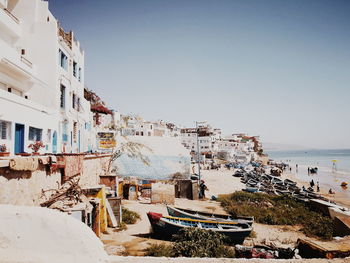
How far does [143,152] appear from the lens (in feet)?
94.0

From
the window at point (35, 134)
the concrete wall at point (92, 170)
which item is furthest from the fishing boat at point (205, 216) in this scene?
the window at point (35, 134)

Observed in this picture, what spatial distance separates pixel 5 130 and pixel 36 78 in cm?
553

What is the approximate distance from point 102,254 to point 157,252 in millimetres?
5134

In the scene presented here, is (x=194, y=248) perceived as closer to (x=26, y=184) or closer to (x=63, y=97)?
(x=26, y=184)

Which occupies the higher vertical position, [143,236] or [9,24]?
[9,24]

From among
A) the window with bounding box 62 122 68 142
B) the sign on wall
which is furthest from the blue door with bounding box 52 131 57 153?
the sign on wall

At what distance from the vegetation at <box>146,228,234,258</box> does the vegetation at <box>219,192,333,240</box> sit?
8.96 m

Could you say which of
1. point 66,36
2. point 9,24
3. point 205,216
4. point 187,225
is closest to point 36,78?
point 9,24

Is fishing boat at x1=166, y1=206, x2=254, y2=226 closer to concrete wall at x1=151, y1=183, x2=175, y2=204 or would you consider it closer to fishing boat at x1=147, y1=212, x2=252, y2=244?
fishing boat at x1=147, y1=212, x2=252, y2=244

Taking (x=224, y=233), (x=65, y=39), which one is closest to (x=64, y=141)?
(x=65, y=39)

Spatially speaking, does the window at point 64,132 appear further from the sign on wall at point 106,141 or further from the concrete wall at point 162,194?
the concrete wall at point 162,194

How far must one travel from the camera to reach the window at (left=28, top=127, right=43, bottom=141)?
14030 millimetres

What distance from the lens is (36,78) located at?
15.7 meters

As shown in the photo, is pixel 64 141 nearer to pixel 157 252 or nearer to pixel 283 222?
pixel 157 252
